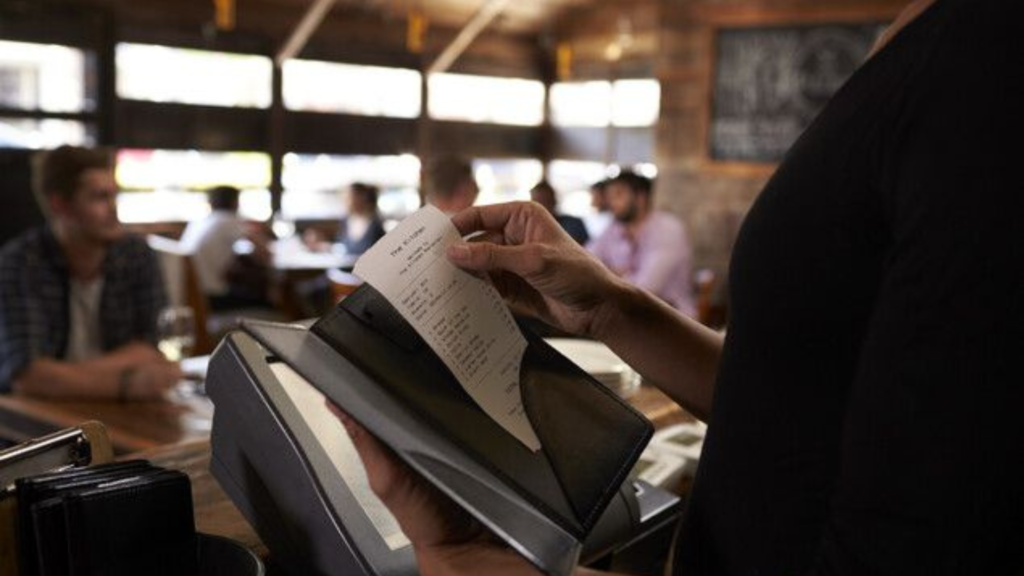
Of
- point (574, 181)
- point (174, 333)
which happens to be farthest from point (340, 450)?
point (574, 181)

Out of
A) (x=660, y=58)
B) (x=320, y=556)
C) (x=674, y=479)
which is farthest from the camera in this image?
(x=660, y=58)

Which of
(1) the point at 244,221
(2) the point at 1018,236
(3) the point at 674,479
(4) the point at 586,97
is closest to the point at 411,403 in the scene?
(2) the point at 1018,236

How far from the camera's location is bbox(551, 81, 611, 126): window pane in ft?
32.0

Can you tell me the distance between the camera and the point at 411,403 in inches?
32.4

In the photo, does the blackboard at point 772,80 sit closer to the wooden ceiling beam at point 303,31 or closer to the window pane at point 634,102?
the window pane at point 634,102

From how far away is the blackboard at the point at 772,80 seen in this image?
802 centimetres

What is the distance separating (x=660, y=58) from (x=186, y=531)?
8.50 meters

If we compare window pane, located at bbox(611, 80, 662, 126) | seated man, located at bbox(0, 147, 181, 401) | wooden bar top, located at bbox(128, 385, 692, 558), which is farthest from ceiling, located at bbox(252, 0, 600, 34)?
wooden bar top, located at bbox(128, 385, 692, 558)

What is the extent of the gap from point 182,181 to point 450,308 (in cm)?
708

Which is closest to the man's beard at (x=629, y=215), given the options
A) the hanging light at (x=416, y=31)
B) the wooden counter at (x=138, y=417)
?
the hanging light at (x=416, y=31)

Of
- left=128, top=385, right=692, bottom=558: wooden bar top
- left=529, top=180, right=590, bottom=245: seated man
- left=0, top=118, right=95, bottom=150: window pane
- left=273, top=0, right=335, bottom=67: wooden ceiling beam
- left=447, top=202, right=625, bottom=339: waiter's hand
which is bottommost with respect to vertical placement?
left=128, top=385, right=692, bottom=558: wooden bar top

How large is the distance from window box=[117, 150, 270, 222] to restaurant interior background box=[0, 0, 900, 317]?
0.01m

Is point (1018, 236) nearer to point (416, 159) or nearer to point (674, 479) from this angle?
point (674, 479)

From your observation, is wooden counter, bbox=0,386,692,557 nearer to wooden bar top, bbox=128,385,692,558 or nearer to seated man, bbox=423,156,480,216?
wooden bar top, bbox=128,385,692,558
